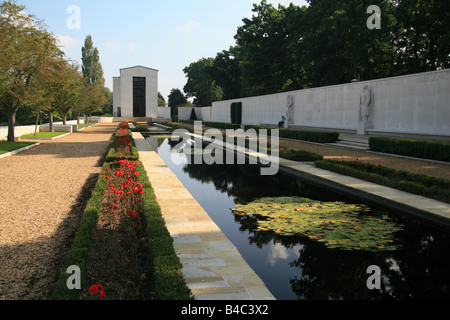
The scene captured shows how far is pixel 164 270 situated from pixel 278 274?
61.2 inches

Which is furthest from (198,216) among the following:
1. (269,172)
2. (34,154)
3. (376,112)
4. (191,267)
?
(376,112)

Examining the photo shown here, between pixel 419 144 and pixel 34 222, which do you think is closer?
pixel 34 222

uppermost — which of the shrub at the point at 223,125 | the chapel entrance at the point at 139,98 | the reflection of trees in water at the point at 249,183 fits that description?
the chapel entrance at the point at 139,98

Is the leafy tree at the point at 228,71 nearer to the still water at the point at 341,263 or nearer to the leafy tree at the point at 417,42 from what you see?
the leafy tree at the point at 417,42

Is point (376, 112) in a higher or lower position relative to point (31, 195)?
higher

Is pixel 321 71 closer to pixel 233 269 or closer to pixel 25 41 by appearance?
pixel 25 41

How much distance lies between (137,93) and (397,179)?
73.2 meters

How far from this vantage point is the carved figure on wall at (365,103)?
21.2 meters

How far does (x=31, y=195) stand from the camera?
27.5 feet

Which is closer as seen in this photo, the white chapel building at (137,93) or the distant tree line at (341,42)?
the distant tree line at (341,42)

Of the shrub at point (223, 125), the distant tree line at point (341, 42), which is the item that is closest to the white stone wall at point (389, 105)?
the distant tree line at point (341, 42)

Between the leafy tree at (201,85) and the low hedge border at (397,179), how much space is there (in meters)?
59.3
